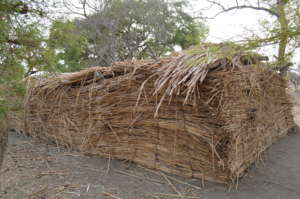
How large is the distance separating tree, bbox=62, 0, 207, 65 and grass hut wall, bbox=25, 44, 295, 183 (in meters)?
7.66

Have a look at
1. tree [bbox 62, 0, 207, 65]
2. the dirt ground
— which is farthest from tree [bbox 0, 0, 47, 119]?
tree [bbox 62, 0, 207, 65]

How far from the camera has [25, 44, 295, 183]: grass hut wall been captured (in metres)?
2.42

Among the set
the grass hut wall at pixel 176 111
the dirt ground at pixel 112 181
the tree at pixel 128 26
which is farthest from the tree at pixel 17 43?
the tree at pixel 128 26

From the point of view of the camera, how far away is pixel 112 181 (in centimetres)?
262

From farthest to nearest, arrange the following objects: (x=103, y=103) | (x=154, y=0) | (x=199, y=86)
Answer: (x=154, y=0), (x=103, y=103), (x=199, y=86)

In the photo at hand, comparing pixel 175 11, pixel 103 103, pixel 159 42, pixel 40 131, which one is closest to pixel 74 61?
pixel 159 42

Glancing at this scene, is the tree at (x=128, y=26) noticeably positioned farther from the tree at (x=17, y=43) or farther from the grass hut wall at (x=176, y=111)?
the tree at (x=17, y=43)

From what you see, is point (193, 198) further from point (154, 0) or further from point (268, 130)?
point (154, 0)


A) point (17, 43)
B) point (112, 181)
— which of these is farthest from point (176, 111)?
point (17, 43)

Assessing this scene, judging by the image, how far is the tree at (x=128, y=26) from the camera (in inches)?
430

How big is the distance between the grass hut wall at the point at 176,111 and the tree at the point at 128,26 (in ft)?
25.1

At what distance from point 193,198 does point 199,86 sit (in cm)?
137

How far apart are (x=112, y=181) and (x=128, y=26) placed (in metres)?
10.9

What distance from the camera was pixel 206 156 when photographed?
255 cm
